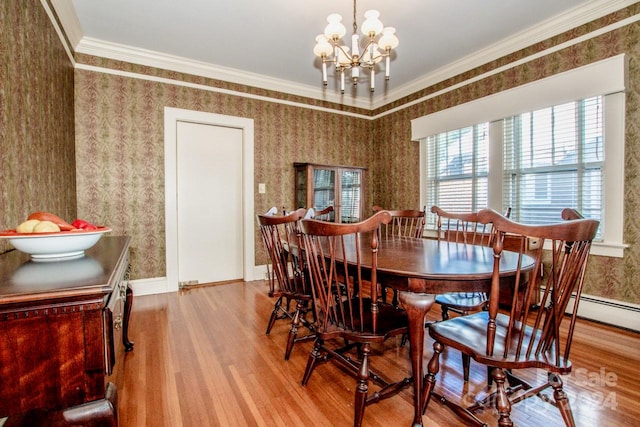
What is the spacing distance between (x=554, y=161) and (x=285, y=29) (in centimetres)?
275

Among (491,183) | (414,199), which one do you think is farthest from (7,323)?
(414,199)

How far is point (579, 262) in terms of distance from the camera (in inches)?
43.3

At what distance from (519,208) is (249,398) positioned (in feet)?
9.82

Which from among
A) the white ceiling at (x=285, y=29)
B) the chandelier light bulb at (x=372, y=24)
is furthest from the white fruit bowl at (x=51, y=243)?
the white ceiling at (x=285, y=29)

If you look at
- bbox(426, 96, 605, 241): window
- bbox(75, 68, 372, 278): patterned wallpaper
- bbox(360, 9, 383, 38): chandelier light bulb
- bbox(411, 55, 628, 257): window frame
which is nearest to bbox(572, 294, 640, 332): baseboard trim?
bbox(411, 55, 628, 257): window frame

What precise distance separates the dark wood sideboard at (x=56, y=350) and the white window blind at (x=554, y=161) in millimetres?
3392

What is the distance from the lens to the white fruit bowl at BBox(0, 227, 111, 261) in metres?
1.07

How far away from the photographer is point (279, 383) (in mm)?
1739

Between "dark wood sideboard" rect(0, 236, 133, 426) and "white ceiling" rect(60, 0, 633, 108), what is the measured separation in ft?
8.37

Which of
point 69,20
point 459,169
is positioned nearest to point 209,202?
point 69,20

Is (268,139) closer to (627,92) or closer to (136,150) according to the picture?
(136,150)

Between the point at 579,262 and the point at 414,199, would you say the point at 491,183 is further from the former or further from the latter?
the point at 579,262

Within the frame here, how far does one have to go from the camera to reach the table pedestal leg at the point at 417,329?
129 cm

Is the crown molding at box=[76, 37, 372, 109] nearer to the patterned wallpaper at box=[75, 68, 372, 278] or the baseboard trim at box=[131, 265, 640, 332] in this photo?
the patterned wallpaper at box=[75, 68, 372, 278]
